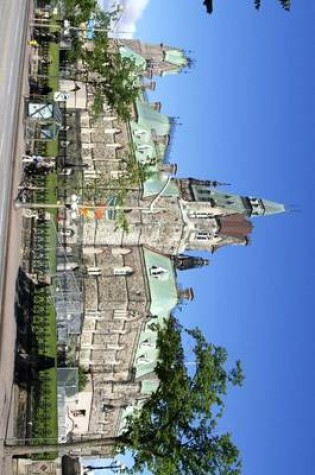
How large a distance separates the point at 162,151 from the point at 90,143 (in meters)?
15.5

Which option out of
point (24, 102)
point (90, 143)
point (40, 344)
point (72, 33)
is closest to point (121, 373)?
point (40, 344)

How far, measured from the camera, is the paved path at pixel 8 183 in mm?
37156

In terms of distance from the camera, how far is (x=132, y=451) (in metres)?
37.3

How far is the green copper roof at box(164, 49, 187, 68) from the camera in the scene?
106 metres

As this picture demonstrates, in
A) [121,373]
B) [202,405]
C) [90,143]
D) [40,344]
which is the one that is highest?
[90,143]

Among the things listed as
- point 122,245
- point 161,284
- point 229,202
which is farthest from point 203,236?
point 229,202

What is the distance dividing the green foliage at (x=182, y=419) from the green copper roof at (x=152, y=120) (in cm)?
4488

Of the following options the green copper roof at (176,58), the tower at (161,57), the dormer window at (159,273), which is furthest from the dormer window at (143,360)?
the green copper roof at (176,58)

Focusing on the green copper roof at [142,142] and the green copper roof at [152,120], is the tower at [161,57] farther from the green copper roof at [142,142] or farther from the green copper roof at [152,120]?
the green copper roof at [142,142]

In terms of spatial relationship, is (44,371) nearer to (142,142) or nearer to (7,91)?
(7,91)

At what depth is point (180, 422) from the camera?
3741cm

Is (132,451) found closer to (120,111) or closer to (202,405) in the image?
(202,405)

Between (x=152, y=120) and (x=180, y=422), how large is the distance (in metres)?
52.5

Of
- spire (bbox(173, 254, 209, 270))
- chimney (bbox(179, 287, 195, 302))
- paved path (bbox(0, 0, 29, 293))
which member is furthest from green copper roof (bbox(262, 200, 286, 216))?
paved path (bbox(0, 0, 29, 293))
